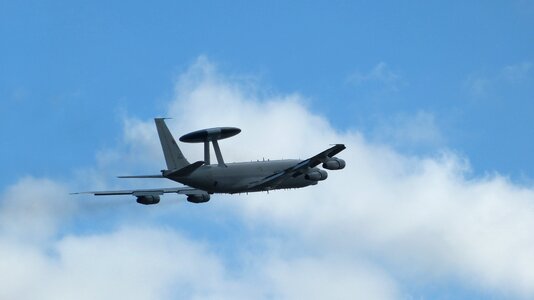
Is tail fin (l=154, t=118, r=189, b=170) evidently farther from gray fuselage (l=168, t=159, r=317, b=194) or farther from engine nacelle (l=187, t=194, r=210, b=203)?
engine nacelle (l=187, t=194, r=210, b=203)

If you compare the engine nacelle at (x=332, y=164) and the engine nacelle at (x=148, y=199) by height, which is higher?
the engine nacelle at (x=332, y=164)

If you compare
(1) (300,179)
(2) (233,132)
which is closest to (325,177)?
(1) (300,179)

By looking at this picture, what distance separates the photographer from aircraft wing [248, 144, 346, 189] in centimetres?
15850

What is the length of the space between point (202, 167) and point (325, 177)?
44.6 feet

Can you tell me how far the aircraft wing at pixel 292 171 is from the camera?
15850cm

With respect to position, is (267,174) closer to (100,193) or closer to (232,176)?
(232,176)

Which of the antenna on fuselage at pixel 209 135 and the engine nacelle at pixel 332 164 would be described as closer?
the antenna on fuselage at pixel 209 135

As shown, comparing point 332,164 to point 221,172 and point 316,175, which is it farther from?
point 221,172

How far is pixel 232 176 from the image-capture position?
158625 mm

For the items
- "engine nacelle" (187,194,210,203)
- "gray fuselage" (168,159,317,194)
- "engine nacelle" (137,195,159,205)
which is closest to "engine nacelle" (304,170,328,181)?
"gray fuselage" (168,159,317,194)

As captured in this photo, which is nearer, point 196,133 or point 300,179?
point 196,133

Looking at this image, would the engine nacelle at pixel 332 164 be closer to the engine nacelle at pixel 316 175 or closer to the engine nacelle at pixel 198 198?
the engine nacelle at pixel 316 175

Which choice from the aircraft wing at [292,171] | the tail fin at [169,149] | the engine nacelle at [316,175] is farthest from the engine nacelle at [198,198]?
the engine nacelle at [316,175]

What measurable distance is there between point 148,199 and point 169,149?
23.1 ft
